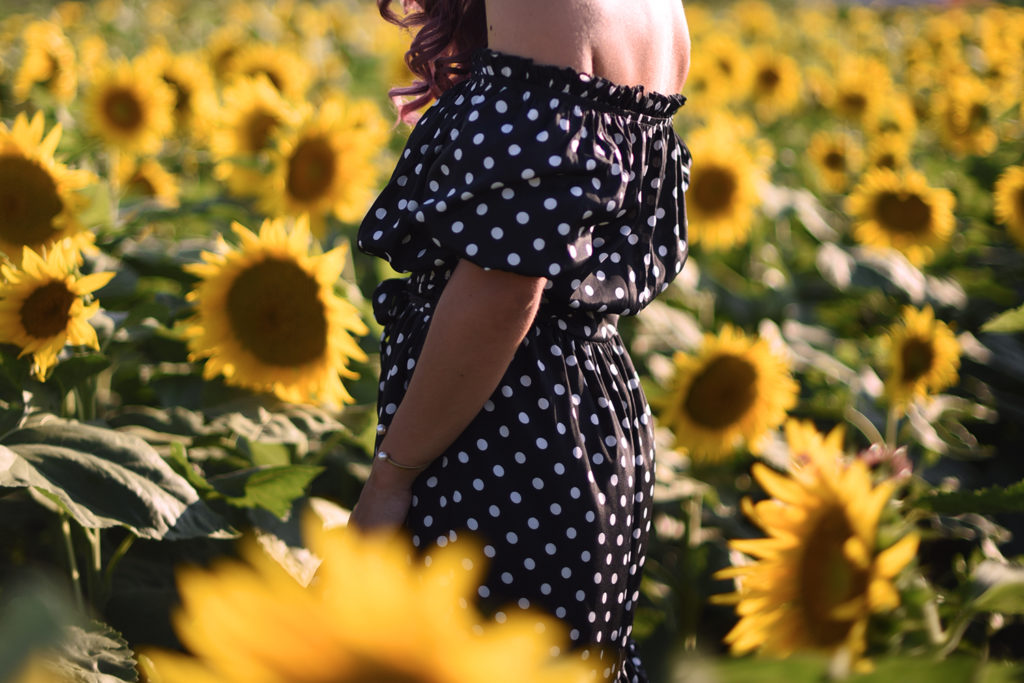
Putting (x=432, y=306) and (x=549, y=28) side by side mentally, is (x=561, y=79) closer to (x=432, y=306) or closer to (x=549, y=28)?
(x=549, y=28)

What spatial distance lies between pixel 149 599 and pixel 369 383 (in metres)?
0.60

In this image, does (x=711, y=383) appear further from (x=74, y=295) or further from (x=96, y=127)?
(x=96, y=127)

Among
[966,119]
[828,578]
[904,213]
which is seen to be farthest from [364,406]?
[966,119]

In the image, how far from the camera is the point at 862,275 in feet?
10.8

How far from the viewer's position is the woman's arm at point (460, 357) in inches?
43.2

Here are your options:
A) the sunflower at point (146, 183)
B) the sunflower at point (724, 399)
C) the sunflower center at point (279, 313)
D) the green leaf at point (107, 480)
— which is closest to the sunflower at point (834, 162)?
the sunflower at point (724, 399)

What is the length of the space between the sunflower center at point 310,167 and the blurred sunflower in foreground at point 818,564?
6.11ft

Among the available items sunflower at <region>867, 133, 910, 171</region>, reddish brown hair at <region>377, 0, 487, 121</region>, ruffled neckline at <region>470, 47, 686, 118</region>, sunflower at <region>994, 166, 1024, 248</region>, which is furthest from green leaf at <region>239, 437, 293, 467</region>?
sunflower at <region>867, 133, 910, 171</region>

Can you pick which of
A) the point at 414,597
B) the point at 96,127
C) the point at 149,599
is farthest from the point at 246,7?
the point at 414,597

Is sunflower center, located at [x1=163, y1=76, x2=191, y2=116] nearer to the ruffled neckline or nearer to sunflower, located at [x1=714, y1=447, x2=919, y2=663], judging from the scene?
the ruffled neckline

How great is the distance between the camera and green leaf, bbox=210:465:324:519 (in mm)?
1453

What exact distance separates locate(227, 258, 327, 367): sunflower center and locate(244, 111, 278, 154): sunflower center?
1211mm

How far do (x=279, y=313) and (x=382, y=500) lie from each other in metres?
0.58

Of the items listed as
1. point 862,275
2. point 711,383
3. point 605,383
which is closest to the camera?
point 605,383
